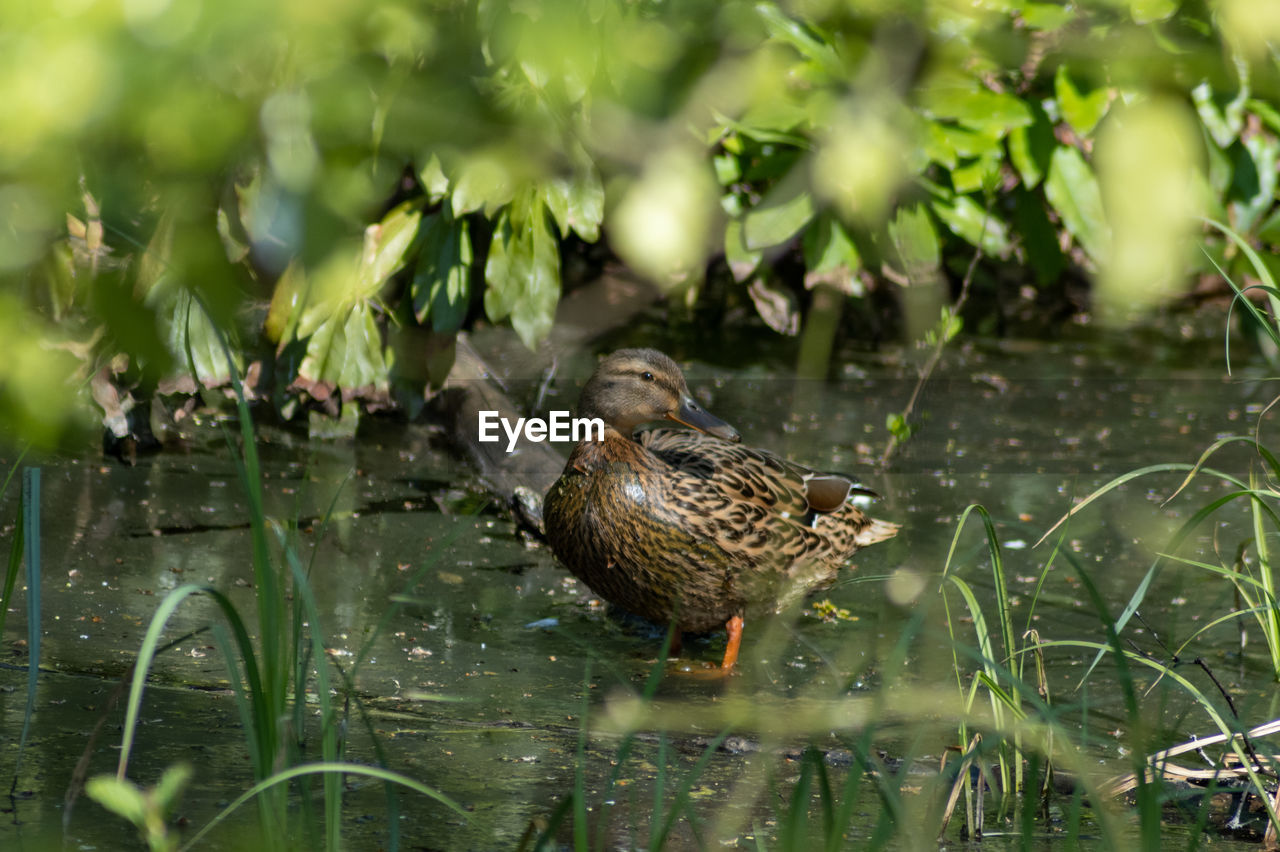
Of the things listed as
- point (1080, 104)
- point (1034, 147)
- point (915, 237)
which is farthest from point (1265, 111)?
point (915, 237)

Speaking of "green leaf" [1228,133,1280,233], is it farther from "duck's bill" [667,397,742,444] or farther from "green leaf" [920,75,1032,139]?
"duck's bill" [667,397,742,444]

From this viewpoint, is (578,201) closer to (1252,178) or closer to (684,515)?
(684,515)

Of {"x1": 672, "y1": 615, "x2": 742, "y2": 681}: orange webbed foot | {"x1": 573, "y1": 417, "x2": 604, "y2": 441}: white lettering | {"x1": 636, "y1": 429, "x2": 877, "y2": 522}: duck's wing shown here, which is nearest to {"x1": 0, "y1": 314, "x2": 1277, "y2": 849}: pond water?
{"x1": 672, "y1": 615, "x2": 742, "y2": 681}: orange webbed foot

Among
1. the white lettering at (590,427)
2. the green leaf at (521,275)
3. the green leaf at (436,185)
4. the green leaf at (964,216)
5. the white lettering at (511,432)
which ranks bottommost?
the white lettering at (590,427)

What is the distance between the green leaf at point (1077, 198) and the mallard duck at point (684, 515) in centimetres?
211

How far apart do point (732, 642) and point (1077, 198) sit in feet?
10.00

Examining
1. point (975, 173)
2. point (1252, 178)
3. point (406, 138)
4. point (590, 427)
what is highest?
point (1252, 178)

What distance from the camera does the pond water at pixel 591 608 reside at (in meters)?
2.56

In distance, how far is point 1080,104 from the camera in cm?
580

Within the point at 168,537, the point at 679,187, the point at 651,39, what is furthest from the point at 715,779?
the point at 168,537

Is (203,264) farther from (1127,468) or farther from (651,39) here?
(1127,468)

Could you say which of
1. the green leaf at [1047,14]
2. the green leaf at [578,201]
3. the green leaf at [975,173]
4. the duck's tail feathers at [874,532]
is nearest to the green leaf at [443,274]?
the green leaf at [578,201]

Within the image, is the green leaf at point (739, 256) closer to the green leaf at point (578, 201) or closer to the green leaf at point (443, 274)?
the green leaf at point (578, 201)

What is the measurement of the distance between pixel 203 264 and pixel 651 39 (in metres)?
0.72
